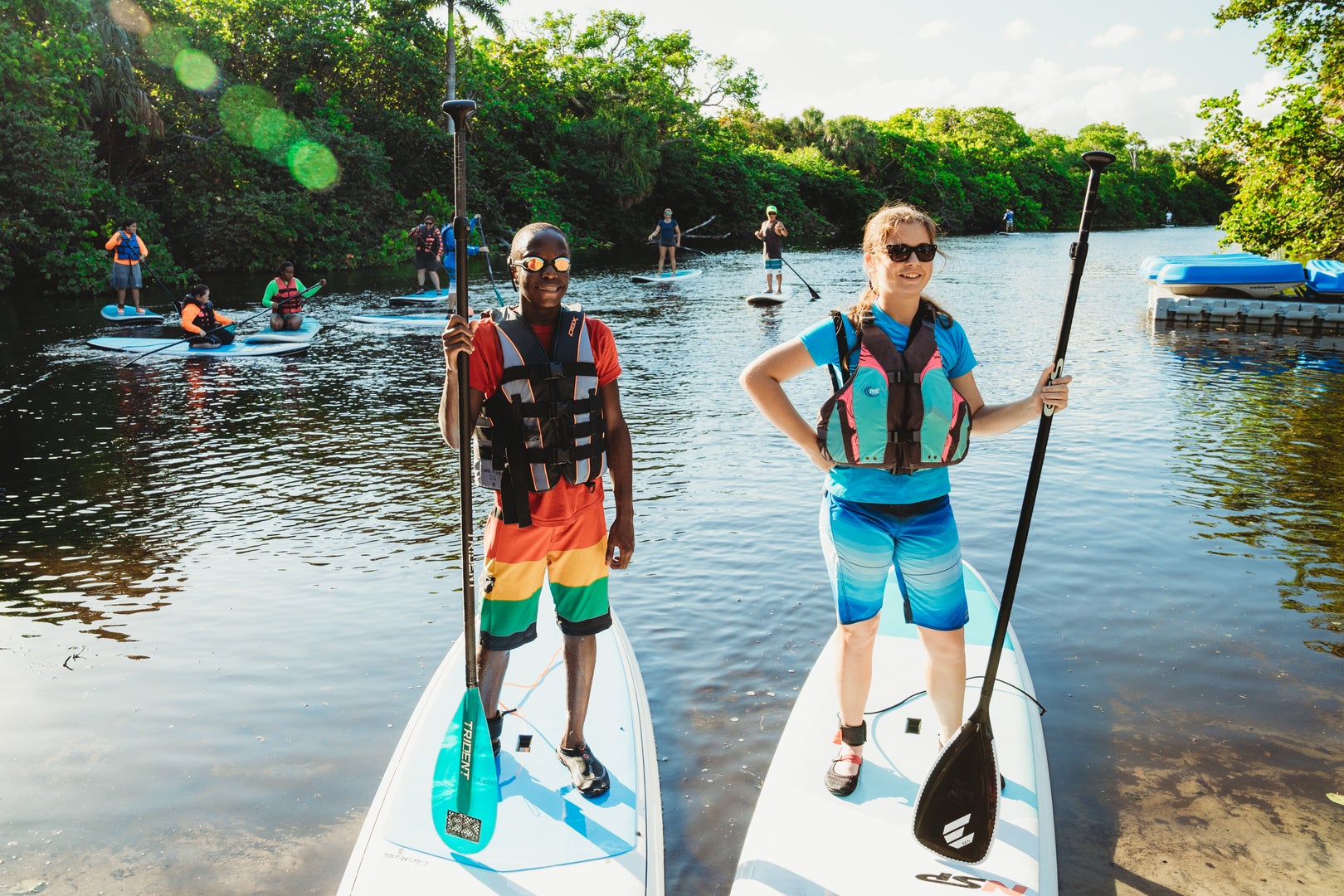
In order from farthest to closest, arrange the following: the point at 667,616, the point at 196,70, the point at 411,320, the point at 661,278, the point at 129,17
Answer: the point at 196,70 → the point at 129,17 → the point at 661,278 → the point at 411,320 → the point at 667,616

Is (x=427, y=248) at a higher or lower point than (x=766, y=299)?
higher

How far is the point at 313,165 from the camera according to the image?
3050cm

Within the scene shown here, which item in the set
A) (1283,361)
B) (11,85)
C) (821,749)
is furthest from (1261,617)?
(11,85)

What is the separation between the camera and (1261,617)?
5281 millimetres

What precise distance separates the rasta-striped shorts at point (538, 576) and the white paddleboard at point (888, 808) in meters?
0.89

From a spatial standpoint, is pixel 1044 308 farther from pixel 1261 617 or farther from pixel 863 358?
pixel 863 358

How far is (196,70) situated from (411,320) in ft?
54.6

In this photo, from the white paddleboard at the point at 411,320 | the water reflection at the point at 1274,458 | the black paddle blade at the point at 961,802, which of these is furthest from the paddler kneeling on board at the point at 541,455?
the white paddleboard at the point at 411,320

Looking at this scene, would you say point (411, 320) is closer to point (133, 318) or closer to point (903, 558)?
point (133, 318)

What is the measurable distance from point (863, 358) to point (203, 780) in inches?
122

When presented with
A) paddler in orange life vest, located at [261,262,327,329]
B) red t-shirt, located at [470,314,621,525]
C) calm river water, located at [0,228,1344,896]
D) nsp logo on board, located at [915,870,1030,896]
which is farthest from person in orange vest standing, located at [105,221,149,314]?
nsp logo on board, located at [915,870,1030,896]

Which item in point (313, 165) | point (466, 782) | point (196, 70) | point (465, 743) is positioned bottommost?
point (466, 782)

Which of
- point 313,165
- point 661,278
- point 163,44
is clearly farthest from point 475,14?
point 661,278

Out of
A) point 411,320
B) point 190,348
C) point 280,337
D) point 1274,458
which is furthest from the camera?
point 411,320
